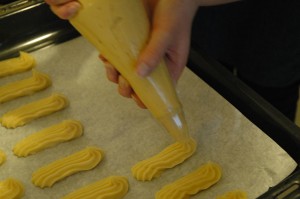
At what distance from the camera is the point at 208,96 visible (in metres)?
1.18

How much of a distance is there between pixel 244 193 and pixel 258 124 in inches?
7.5

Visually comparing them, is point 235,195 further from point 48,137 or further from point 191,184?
point 48,137

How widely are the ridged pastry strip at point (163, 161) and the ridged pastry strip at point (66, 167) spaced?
0.10m

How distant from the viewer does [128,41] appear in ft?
2.42

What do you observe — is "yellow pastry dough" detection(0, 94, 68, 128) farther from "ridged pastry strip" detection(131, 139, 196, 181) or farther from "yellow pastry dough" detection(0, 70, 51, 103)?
"ridged pastry strip" detection(131, 139, 196, 181)

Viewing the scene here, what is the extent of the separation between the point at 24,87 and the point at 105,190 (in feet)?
1.35

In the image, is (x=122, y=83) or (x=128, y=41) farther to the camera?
(x=122, y=83)

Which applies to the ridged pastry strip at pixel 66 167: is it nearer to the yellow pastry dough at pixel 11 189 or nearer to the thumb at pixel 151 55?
the yellow pastry dough at pixel 11 189

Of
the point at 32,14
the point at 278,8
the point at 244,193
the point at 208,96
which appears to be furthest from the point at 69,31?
the point at 244,193

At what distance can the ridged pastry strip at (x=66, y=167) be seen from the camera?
1043mm

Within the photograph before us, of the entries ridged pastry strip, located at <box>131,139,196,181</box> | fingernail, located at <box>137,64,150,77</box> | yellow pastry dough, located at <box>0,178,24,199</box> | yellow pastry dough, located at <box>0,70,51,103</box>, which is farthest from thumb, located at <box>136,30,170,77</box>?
yellow pastry dough, located at <box>0,70,51,103</box>

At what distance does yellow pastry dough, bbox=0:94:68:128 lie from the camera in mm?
1173

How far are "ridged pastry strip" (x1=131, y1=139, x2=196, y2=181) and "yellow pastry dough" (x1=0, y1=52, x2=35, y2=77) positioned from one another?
0.47m

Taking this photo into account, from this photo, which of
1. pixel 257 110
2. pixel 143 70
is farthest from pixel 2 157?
pixel 257 110
